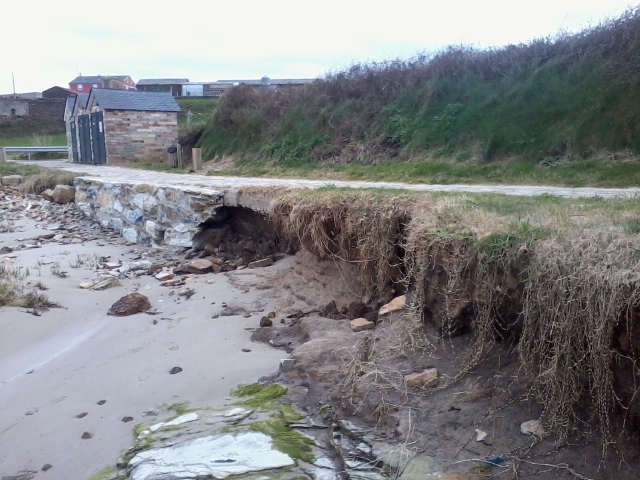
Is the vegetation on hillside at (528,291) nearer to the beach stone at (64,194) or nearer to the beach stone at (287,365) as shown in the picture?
the beach stone at (287,365)

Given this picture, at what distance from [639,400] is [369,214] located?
3424 mm

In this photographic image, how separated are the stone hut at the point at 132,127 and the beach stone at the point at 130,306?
18.4 m

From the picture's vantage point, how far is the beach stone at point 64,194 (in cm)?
1739

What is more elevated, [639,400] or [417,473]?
[639,400]

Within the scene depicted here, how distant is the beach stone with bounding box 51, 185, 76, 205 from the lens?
17.4 metres

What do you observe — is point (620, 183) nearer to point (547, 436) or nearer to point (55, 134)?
point (547, 436)

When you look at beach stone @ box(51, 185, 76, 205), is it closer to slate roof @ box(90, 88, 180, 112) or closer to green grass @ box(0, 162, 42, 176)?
green grass @ box(0, 162, 42, 176)

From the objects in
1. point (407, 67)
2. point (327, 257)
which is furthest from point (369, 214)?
point (407, 67)

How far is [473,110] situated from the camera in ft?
51.2

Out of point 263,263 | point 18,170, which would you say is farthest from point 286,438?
point 18,170

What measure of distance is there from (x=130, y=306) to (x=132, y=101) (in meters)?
19.9

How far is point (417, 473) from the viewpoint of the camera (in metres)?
3.78

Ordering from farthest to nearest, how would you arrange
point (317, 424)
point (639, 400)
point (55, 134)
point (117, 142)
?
point (55, 134) < point (117, 142) < point (317, 424) < point (639, 400)

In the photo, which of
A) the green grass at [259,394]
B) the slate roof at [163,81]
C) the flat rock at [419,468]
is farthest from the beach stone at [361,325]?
the slate roof at [163,81]
